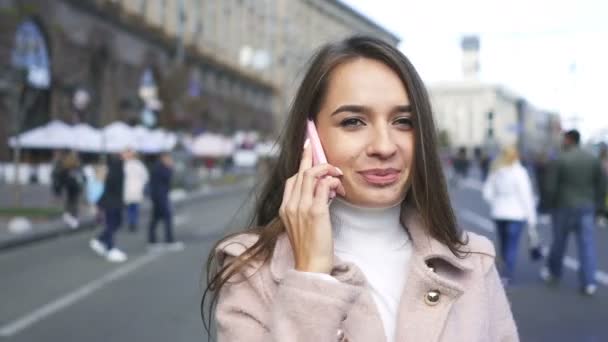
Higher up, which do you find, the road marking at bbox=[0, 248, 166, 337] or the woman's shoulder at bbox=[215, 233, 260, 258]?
the woman's shoulder at bbox=[215, 233, 260, 258]

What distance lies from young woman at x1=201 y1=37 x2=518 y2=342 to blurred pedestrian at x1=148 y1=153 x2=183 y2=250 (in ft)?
35.5

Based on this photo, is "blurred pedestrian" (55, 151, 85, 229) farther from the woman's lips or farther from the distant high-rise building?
the distant high-rise building

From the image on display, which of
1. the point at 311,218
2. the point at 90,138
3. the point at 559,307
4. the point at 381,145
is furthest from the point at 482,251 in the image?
the point at 90,138

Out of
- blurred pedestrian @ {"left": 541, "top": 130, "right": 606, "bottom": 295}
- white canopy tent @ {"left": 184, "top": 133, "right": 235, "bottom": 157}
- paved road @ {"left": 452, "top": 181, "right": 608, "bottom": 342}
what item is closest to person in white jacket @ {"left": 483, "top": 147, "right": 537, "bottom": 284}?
blurred pedestrian @ {"left": 541, "top": 130, "right": 606, "bottom": 295}

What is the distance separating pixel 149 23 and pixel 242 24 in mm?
22682

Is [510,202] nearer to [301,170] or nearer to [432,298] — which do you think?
[432,298]

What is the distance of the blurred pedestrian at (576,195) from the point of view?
8258mm

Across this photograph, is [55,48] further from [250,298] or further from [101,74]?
[250,298]

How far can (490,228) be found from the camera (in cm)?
1540

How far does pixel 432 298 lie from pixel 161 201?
11136mm

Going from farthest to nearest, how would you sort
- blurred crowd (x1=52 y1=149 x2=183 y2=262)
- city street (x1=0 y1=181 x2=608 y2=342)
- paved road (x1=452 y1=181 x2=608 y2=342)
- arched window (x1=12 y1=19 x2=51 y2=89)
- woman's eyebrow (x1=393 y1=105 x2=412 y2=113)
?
1. arched window (x1=12 y1=19 x2=51 y2=89)
2. blurred crowd (x1=52 y1=149 x2=183 y2=262)
3. city street (x1=0 y1=181 x2=608 y2=342)
4. paved road (x1=452 y1=181 x2=608 y2=342)
5. woman's eyebrow (x1=393 y1=105 x2=412 y2=113)

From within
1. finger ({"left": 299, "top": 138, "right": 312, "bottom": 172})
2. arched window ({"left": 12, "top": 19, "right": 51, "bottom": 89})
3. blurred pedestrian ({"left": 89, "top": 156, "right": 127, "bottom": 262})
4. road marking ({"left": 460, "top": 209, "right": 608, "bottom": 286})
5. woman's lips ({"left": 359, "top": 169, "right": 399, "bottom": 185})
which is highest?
arched window ({"left": 12, "top": 19, "right": 51, "bottom": 89})

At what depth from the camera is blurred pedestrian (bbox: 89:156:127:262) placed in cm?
1130

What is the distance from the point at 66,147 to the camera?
80.7ft
